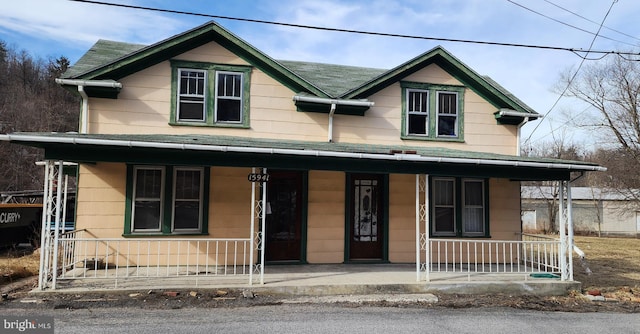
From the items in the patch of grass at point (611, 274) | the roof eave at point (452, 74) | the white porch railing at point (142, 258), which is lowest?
the patch of grass at point (611, 274)

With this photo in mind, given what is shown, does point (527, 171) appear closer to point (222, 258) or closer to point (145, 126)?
point (222, 258)

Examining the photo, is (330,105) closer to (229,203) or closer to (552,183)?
(229,203)

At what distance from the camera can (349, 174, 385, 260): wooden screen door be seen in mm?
Answer: 10414

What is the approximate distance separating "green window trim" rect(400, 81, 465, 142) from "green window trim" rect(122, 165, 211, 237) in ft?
17.3

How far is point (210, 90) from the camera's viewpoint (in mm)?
9891

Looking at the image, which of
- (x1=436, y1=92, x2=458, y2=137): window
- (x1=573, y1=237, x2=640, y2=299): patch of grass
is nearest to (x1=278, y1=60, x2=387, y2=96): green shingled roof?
(x1=436, y1=92, x2=458, y2=137): window

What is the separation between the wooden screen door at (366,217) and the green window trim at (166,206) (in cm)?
357

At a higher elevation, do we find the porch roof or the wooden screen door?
the porch roof

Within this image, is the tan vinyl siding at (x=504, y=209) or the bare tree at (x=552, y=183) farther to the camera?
the bare tree at (x=552, y=183)

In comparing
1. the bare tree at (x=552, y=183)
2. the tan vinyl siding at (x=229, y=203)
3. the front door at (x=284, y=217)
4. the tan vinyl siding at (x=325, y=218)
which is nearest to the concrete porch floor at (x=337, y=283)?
the front door at (x=284, y=217)

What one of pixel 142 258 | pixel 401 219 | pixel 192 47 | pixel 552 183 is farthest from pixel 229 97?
pixel 552 183

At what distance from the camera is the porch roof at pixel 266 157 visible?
23.6 ft

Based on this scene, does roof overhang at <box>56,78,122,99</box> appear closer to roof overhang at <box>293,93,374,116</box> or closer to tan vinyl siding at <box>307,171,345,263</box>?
roof overhang at <box>293,93,374,116</box>

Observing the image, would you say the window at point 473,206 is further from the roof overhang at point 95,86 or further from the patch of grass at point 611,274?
the roof overhang at point 95,86
